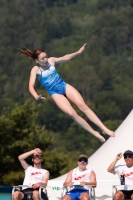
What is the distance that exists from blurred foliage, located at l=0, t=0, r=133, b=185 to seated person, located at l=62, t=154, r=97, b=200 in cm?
6558

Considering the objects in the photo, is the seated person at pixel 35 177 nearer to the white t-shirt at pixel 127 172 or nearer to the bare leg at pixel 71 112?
the bare leg at pixel 71 112

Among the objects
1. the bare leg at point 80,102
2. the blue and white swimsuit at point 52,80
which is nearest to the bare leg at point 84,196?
the bare leg at point 80,102

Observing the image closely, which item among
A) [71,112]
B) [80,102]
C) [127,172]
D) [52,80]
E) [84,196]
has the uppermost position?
[52,80]

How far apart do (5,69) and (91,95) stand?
22210 mm

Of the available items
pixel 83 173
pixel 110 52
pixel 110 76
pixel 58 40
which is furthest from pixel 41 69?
pixel 58 40

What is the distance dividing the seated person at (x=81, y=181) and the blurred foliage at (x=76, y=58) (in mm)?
65576

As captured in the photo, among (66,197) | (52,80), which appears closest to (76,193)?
(66,197)

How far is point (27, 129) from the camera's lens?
36.2m

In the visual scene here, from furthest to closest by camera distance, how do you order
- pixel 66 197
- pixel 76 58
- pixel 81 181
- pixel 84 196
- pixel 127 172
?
pixel 76 58 < pixel 81 181 < pixel 127 172 < pixel 66 197 < pixel 84 196

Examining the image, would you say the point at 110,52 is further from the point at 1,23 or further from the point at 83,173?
the point at 83,173

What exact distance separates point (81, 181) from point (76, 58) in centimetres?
13512

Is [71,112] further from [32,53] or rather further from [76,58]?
[76,58]

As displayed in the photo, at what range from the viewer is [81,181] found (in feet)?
44.7

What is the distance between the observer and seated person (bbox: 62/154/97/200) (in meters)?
13.4
